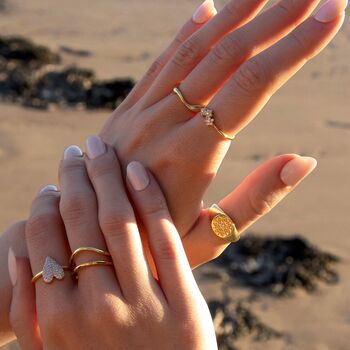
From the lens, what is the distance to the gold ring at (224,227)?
191cm

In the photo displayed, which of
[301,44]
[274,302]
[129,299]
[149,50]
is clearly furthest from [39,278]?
[149,50]

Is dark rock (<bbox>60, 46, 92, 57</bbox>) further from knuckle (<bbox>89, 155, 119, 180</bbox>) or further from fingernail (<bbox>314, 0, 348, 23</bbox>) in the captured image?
fingernail (<bbox>314, 0, 348, 23</bbox>)

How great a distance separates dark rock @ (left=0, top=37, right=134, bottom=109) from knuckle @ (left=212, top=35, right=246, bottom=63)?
13.9 feet

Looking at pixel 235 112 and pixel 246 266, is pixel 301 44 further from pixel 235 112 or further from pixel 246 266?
pixel 246 266

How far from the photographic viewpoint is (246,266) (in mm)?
4074

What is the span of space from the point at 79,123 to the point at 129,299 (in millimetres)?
4332

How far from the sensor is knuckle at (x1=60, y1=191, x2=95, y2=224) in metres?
1.67

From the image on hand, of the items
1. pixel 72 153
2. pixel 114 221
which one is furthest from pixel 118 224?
pixel 72 153

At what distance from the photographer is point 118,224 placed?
5.30ft

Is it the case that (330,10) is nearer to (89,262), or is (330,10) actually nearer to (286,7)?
(286,7)

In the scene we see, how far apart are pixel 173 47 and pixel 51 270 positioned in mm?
876

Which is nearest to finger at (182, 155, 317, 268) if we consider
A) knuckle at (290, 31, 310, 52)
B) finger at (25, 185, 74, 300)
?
knuckle at (290, 31, 310, 52)

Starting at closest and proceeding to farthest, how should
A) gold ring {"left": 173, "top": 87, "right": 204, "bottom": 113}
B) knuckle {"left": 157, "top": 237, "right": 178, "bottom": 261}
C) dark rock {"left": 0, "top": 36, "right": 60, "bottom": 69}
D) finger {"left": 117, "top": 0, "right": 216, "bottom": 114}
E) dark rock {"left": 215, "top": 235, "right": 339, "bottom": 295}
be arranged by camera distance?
1. knuckle {"left": 157, "top": 237, "right": 178, "bottom": 261}
2. gold ring {"left": 173, "top": 87, "right": 204, "bottom": 113}
3. finger {"left": 117, "top": 0, "right": 216, "bottom": 114}
4. dark rock {"left": 215, "top": 235, "right": 339, "bottom": 295}
5. dark rock {"left": 0, "top": 36, "right": 60, "bottom": 69}

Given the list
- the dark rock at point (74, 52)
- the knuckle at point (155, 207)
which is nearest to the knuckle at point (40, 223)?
the knuckle at point (155, 207)
